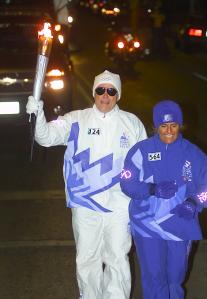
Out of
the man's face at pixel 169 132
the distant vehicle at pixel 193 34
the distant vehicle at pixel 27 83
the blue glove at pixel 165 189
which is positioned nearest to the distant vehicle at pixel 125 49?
the distant vehicle at pixel 193 34

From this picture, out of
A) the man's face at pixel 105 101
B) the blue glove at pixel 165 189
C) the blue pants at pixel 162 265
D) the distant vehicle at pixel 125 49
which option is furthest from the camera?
the distant vehicle at pixel 125 49

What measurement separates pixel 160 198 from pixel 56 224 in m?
2.60

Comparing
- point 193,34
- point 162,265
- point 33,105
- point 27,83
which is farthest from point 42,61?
point 193,34

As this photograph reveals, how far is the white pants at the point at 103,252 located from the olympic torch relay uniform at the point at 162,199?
0.61 ft

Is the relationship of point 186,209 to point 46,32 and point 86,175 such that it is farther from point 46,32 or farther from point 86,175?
point 46,32

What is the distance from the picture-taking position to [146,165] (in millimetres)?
3982

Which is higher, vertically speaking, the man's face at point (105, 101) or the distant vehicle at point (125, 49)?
the distant vehicle at point (125, 49)

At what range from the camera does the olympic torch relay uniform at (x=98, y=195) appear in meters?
4.20

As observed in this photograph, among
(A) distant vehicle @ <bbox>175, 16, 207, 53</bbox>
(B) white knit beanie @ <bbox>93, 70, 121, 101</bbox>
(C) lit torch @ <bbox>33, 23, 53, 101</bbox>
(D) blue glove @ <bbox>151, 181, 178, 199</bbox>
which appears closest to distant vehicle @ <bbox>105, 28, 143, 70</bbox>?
(A) distant vehicle @ <bbox>175, 16, 207, 53</bbox>

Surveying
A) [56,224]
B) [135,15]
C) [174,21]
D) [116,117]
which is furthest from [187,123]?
[174,21]

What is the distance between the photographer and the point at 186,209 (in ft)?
12.8

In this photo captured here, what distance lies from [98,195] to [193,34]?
1631cm

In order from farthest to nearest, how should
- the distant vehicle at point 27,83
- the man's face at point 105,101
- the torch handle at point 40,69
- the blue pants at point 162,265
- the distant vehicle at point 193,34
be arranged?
the distant vehicle at point 193,34 → the distant vehicle at point 27,83 → the man's face at point 105,101 → the torch handle at point 40,69 → the blue pants at point 162,265

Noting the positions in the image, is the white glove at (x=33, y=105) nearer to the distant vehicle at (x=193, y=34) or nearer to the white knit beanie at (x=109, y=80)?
the white knit beanie at (x=109, y=80)
